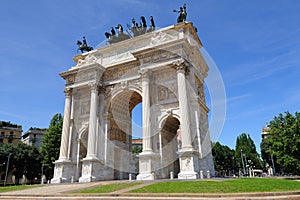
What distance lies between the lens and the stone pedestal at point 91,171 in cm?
2329

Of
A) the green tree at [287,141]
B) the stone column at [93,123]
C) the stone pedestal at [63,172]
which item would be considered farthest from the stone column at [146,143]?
the green tree at [287,141]

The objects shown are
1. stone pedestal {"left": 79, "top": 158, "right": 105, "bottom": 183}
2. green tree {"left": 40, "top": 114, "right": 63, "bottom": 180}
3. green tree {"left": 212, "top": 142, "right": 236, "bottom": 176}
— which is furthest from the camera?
green tree {"left": 212, "top": 142, "right": 236, "bottom": 176}

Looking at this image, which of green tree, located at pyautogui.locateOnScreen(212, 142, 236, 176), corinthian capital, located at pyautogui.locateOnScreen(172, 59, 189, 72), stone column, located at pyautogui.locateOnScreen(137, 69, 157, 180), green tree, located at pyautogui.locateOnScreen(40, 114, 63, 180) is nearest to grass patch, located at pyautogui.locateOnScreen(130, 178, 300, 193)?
stone column, located at pyautogui.locateOnScreen(137, 69, 157, 180)

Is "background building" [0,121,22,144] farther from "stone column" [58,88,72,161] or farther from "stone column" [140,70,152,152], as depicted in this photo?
"stone column" [140,70,152,152]

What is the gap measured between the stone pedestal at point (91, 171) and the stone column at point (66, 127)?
347 centimetres

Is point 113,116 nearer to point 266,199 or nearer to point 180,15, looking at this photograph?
point 180,15

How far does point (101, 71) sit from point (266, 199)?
2290 centimetres

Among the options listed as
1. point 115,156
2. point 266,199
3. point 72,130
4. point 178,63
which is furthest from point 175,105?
point 266,199

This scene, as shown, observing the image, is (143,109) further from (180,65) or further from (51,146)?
(51,146)

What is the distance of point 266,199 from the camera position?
8.70 meters

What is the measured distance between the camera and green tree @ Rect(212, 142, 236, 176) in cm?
6100

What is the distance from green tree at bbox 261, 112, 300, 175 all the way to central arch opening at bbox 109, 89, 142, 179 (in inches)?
695

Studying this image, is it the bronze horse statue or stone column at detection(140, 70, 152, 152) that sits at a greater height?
the bronze horse statue

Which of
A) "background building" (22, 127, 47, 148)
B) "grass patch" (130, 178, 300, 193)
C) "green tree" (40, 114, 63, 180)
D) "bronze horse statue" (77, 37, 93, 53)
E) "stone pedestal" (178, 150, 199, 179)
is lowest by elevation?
"grass patch" (130, 178, 300, 193)
